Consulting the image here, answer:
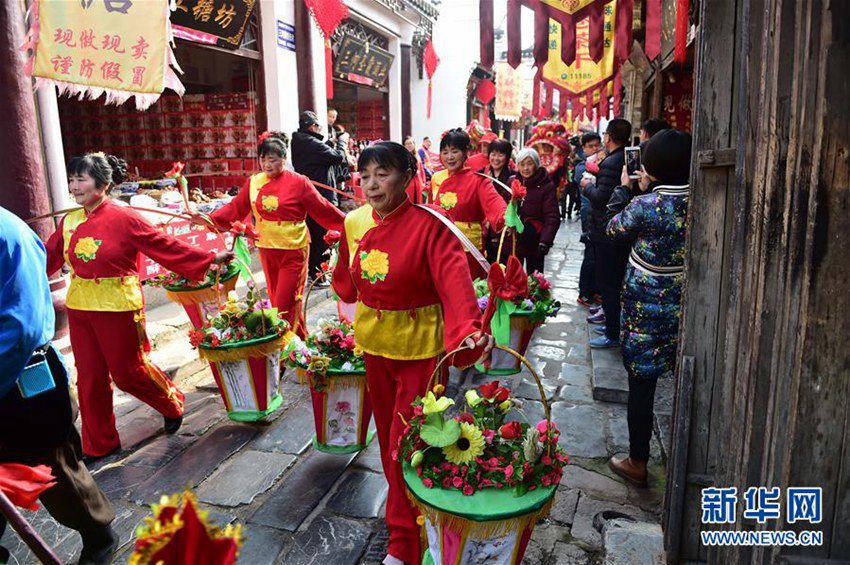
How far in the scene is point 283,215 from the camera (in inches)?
203

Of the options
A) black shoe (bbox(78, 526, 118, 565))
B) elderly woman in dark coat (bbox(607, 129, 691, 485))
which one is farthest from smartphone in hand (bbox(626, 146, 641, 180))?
black shoe (bbox(78, 526, 118, 565))

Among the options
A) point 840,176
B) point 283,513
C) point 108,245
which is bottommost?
point 283,513

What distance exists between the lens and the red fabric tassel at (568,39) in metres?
5.20

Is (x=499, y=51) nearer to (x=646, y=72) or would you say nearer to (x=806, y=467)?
(x=646, y=72)

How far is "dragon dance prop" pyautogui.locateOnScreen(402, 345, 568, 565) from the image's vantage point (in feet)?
6.53

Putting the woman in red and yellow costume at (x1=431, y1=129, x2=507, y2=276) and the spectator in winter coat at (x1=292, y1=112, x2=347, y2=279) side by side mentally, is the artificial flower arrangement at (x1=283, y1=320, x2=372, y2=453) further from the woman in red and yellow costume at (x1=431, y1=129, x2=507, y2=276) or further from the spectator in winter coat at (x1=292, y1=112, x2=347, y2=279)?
the spectator in winter coat at (x1=292, y1=112, x2=347, y2=279)

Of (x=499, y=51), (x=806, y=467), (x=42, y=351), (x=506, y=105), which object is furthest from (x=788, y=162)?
(x=499, y=51)

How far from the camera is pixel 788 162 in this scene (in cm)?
151

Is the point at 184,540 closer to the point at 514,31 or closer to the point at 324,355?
the point at 324,355

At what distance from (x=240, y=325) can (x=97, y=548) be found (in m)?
1.61

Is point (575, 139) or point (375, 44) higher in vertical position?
point (375, 44)

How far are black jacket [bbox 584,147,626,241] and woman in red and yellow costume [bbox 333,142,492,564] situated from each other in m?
3.19

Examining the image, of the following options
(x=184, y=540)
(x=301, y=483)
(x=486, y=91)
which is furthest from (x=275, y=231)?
(x=486, y=91)

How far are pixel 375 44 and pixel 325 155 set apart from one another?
664cm
